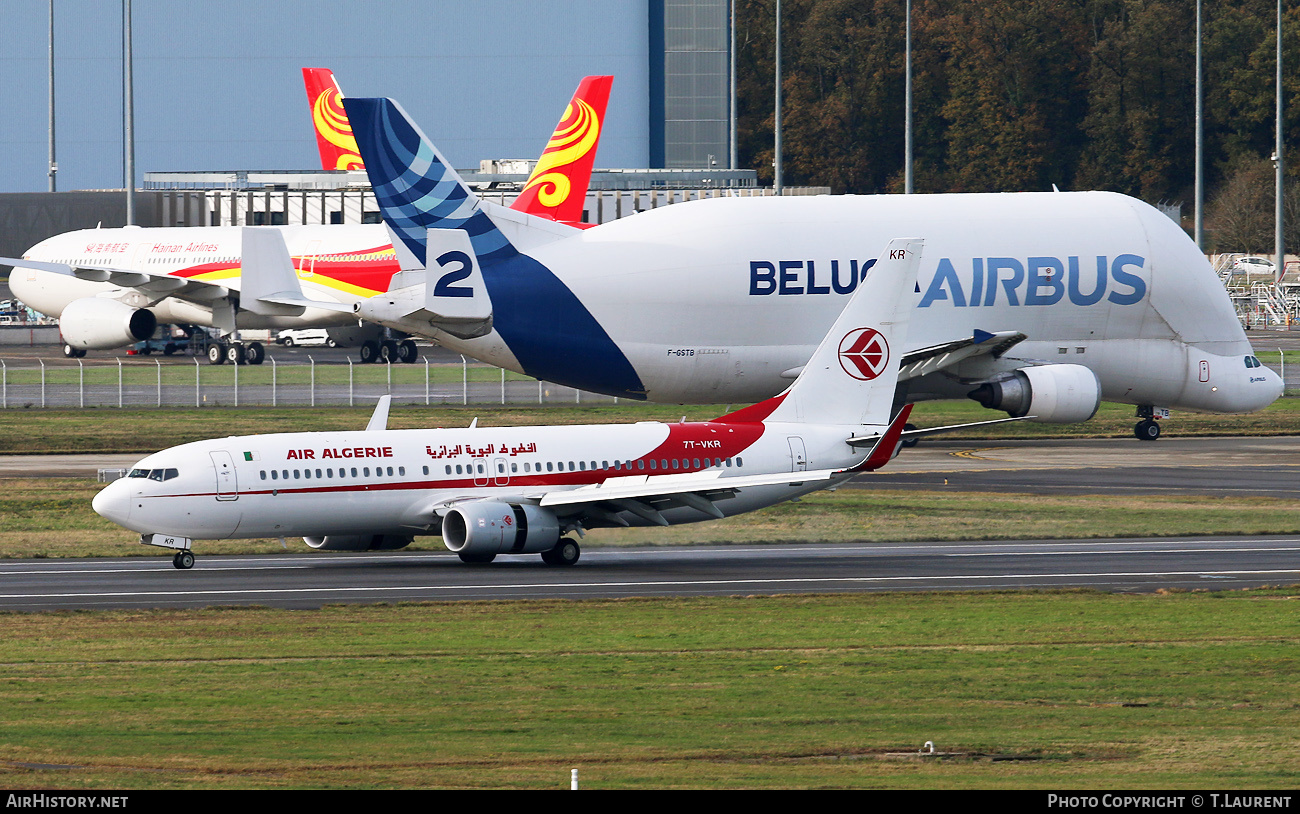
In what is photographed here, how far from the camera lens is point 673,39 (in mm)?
132000

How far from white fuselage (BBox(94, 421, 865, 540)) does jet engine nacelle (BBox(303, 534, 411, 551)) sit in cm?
56

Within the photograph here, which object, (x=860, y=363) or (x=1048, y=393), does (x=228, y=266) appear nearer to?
(x=1048, y=393)

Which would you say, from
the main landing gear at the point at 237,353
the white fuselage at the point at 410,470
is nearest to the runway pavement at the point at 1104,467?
the white fuselage at the point at 410,470

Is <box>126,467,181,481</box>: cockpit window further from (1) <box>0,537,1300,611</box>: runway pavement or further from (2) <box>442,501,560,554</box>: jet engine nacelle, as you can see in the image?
(2) <box>442,501,560,554</box>: jet engine nacelle

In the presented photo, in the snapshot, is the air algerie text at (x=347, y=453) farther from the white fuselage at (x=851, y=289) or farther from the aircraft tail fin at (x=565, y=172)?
the aircraft tail fin at (x=565, y=172)

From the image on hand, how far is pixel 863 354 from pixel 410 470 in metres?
10.7

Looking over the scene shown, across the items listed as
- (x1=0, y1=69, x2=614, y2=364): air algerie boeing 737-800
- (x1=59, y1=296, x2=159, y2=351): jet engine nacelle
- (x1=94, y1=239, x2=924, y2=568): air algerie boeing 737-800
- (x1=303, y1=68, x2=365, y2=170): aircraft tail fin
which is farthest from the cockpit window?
(x1=303, y1=68, x2=365, y2=170): aircraft tail fin

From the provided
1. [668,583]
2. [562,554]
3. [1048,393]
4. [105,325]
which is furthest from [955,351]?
[105,325]

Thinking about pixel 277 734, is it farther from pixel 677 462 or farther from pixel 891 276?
pixel 891 276

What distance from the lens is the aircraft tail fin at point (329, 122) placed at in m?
106

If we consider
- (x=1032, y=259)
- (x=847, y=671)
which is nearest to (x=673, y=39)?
(x=1032, y=259)

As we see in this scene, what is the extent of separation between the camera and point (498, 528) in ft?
118

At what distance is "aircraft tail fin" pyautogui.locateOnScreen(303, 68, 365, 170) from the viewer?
106 meters

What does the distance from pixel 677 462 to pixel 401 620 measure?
10677 mm
